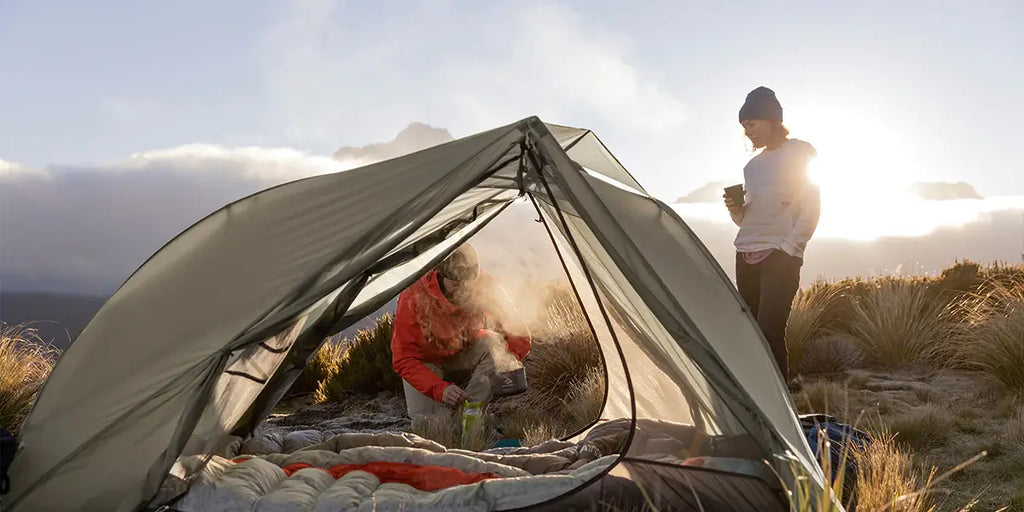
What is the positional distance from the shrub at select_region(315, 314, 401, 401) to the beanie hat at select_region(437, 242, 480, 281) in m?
3.21

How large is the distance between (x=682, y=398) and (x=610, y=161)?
1.10 metres

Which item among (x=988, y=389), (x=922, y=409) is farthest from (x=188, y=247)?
(x=988, y=389)

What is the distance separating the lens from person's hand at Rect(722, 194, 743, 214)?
170 inches

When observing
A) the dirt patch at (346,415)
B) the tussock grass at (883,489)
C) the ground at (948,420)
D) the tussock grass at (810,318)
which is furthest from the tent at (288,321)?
the tussock grass at (810,318)

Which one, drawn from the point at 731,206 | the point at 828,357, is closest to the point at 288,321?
the point at 731,206

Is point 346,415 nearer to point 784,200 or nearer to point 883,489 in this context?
point 784,200

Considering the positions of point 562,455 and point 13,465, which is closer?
point 13,465

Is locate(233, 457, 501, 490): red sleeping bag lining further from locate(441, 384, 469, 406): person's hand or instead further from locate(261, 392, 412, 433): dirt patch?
locate(261, 392, 412, 433): dirt patch

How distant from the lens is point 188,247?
135 inches

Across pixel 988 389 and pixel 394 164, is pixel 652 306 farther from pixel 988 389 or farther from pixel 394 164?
pixel 988 389

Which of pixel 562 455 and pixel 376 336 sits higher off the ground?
pixel 376 336

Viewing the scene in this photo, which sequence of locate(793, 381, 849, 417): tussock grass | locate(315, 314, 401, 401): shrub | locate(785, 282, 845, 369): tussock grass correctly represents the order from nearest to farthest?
1. locate(793, 381, 849, 417): tussock grass
2. locate(785, 282, 845, 369): tussock grass
3. locate(315, 314, 401, 401): shrub

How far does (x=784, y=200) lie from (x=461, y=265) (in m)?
1.67

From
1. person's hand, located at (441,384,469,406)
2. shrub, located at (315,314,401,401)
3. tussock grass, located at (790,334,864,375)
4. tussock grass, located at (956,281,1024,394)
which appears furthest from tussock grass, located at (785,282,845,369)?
shrub, located at (315,314,401,401)
